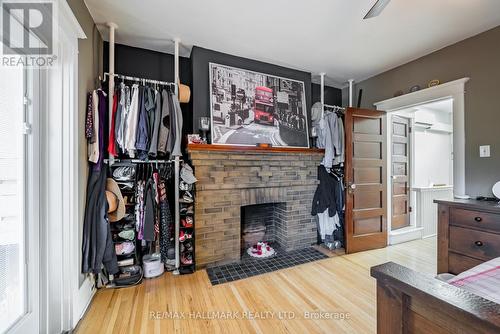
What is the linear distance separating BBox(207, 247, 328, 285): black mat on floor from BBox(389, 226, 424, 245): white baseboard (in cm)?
A: 125

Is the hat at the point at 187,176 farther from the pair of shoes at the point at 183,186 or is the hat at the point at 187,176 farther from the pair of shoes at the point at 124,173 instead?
the pair of shoes at the point at 124,173

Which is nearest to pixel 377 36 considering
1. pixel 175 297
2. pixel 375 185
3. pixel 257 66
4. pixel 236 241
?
pixel 257 66

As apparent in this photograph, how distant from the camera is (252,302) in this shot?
1809 mm

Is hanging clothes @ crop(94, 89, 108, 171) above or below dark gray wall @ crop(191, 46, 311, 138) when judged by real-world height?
below

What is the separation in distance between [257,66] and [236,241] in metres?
2.16

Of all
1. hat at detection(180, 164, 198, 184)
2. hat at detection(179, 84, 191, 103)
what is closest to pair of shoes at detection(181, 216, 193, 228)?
hat at detection(180, 164, 198, 184)

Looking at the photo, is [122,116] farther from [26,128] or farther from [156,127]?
[26,128]

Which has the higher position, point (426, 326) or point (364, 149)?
point (364, 149)

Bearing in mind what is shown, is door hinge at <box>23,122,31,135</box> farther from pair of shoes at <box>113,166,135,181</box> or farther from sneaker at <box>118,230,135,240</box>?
sneaker at <box>118,230,135,240</box>

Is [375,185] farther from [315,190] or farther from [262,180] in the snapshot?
[262,180]

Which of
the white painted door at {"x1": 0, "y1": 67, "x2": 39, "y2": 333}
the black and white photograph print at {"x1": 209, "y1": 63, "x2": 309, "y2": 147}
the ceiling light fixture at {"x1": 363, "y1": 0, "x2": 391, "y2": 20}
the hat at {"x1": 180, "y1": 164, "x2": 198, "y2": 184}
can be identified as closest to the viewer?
the white painted door at {"x1": 0, "y1": 67, "x2": 39, "y2": 333}

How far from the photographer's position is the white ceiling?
1.81 meters

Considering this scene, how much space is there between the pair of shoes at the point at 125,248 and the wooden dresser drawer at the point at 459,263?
9.51ft

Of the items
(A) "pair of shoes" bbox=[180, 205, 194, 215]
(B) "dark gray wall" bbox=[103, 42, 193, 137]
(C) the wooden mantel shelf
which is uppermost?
(B) "dark gray wall" bbox=[103, 42, 193, 137]
